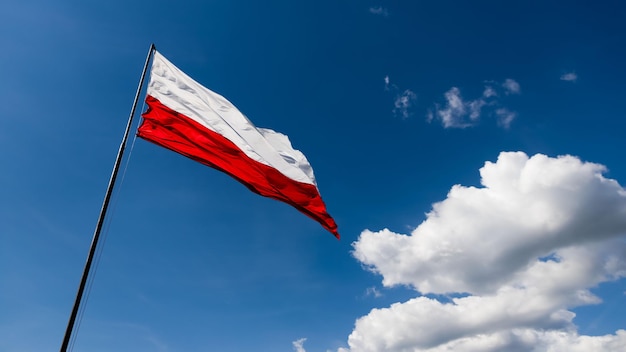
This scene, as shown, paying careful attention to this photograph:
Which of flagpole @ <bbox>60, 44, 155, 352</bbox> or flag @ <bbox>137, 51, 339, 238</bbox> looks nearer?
flagpole @ <bbox>60, 44, 155, 352</bbox>

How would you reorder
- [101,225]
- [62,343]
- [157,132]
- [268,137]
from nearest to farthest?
1. [62,343]
2. [101,225]
3. [157,132]
4. [268,137]

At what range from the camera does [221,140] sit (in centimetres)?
1698

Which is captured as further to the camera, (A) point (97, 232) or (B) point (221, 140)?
(B) point (221, 140)

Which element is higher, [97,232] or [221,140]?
[221,140]

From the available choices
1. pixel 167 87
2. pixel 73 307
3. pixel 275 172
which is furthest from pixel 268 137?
pixel 73 307

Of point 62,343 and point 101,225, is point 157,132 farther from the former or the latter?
point 62,343

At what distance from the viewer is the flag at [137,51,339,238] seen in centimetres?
1586

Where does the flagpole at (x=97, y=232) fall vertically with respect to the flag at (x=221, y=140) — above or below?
below

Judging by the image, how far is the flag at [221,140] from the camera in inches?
624

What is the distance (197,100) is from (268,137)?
4.00m

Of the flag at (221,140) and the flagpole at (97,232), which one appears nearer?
the flagpole at (97,232)

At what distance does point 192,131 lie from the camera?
16531 mm

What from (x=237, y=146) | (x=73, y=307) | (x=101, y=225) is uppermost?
(x=237, y=146)

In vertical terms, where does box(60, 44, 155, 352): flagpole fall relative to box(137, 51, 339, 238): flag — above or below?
below
